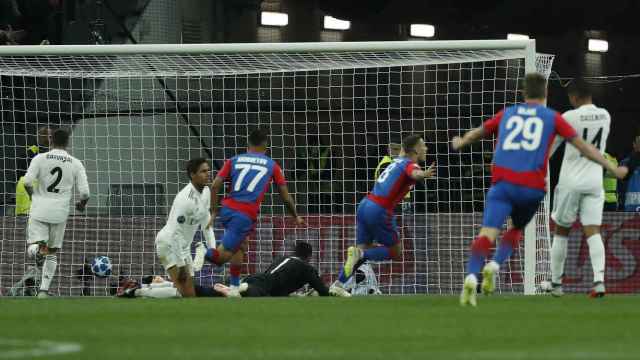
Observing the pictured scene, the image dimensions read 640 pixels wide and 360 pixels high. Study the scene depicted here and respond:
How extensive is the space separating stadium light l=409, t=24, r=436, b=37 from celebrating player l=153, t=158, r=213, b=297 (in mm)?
10979

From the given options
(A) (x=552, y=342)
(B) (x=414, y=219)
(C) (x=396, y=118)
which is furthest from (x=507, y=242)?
(C) (x=396, y=118)

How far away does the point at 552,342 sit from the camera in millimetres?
7648

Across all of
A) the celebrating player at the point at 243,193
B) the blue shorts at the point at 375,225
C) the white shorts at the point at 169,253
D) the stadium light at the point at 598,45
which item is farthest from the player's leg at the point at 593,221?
the stadium light at the point at 598,45

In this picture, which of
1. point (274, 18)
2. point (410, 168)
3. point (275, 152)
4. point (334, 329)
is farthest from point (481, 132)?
point (274, 18)

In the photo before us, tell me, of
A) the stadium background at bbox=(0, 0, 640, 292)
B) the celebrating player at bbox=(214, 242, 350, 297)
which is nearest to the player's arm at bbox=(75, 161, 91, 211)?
the celebrating player at bbox=(214, 242, 350, 297)

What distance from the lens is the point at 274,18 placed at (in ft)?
84.7

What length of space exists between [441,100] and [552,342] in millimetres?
14305

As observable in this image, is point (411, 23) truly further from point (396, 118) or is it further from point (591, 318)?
point (591, 318)

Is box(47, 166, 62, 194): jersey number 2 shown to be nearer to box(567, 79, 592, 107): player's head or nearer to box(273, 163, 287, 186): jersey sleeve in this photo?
box(273, 163, 287, 186): jersey sleeve

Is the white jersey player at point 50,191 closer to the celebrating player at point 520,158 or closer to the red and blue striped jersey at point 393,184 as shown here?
the red and blue striped jersey at point 393,184

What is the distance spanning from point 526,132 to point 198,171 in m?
5.47

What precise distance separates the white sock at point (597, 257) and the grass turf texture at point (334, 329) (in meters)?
0.56

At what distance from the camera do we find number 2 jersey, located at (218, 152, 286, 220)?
15664 millimetres

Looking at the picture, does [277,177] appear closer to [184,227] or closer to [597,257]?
[184,227]
